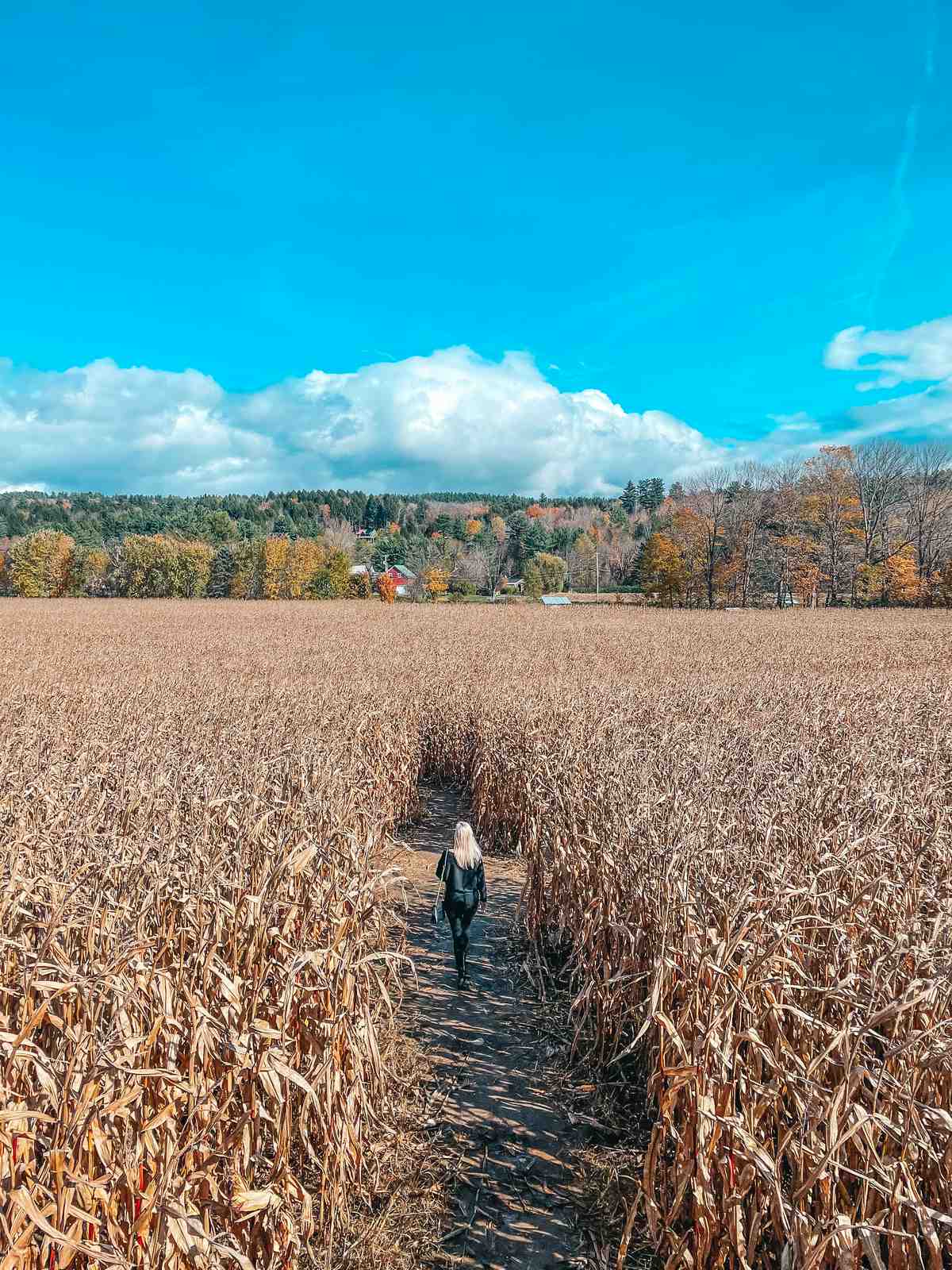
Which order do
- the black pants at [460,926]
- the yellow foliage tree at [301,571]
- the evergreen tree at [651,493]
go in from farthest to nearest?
the evergreen tree at [651,493] < the yellow foliage tree at [301,571] < the black pants at [460,926]

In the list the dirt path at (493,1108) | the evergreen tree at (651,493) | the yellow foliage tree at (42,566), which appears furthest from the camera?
the evergreen tree at (651,493)

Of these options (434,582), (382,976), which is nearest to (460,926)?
(382,976)

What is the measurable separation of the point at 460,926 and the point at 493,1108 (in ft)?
4.62

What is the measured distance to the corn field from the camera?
2.22 metres

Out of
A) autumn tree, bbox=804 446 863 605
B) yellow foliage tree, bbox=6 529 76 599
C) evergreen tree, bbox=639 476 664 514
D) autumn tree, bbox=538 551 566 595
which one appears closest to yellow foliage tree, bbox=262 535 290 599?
yellow foliage tree, bbox=6 529 76 599

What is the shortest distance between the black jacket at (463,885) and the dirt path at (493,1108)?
0.93ft

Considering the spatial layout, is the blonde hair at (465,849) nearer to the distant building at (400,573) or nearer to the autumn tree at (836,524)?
the autumn tree at (836,524)

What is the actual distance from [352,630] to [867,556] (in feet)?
157

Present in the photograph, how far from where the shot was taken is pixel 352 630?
27734mm

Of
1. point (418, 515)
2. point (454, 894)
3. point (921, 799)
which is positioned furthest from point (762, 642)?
point (418, 515)

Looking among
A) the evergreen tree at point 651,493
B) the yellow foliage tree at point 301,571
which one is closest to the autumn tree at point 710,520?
the yellow foliage tree at point 301,571

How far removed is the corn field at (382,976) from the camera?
7.28 feet

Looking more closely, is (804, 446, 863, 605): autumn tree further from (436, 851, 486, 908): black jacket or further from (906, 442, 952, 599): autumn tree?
(436, 851, 486, 908): black jacket

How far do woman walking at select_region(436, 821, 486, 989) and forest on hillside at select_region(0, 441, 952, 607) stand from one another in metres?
54.4
